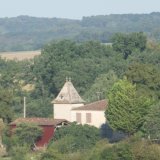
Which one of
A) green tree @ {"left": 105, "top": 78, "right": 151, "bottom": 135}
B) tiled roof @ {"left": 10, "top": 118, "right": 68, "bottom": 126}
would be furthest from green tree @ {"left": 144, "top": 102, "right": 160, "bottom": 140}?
tiled roof @ {"left": 10, "top": 118, "right": 68, "bottom": 126}

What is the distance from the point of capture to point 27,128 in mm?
62750

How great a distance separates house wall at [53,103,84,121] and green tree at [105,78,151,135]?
25.8 ft

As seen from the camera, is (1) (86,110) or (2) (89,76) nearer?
(1) (86,110)

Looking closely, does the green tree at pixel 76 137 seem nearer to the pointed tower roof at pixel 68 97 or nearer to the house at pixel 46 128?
the house at pixel 46 128

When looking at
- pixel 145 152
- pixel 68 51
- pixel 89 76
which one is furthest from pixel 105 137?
pixel 68 51

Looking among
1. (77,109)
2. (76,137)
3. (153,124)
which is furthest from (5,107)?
(153,124)

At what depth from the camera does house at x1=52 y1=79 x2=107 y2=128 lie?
2596 inches

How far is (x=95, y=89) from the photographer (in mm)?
81750

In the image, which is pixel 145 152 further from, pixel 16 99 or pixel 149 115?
pixel 16 99

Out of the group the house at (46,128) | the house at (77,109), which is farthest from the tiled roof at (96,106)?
the house at (46,128)

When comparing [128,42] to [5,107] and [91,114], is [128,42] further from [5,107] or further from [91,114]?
[5,107]

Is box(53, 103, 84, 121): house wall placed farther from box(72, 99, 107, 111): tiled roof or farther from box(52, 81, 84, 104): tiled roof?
box(72, 99, 107, 111): tiled roof

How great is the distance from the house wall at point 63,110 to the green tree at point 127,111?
25.8ft

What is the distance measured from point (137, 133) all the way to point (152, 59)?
→ 3399 cm
